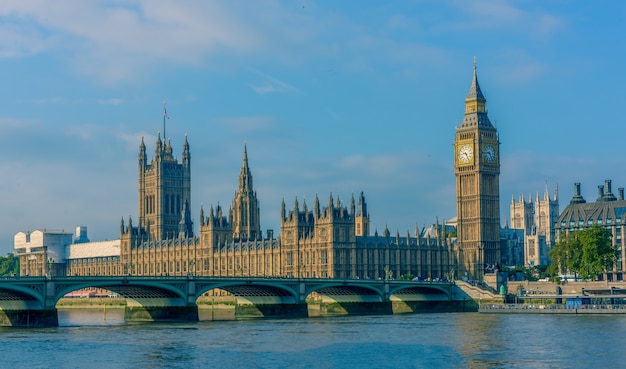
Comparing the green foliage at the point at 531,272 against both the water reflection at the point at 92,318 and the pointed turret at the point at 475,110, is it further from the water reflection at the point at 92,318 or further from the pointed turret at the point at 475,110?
the water reflection at the point at 92,318

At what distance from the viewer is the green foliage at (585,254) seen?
143250 millimetres

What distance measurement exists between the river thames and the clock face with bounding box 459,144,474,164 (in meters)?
61.2

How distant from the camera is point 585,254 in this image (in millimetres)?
143500

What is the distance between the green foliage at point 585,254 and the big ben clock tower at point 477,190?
19.5m

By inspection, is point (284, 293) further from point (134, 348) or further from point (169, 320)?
point (134, 348)

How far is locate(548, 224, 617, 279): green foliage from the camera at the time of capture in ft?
470

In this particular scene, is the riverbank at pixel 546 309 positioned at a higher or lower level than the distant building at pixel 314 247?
lower

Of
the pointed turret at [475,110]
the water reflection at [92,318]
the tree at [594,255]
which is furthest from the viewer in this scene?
the pointed turret at [475,110]

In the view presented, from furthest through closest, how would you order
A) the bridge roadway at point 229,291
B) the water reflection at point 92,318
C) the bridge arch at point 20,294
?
the water reflection at point 92,318
the bridge roadway at point 229,291
the bridge arch at point 20,294

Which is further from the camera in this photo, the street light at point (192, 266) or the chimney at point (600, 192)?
the street light at point (192, 266)

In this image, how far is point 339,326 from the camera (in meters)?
106

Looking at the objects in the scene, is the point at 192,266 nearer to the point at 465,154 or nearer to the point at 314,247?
the point at 314,247

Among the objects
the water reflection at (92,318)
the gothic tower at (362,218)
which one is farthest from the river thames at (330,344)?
the gothic tower at (362,218)

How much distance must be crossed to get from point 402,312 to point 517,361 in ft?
218
